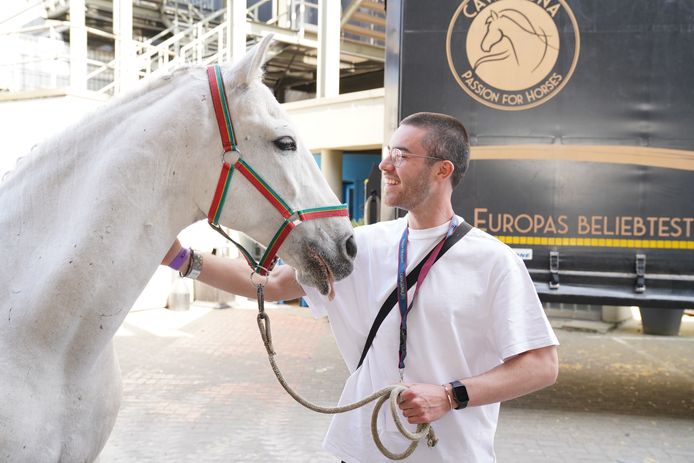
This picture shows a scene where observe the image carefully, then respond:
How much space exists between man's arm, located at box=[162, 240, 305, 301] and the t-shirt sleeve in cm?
75

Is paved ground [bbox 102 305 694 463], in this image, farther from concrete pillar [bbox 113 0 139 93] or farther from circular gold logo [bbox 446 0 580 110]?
concrete pillar [bbox 113 0 139 93]

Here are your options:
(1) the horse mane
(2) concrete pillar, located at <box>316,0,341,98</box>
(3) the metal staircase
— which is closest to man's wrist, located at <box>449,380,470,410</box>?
(1) the horse mane

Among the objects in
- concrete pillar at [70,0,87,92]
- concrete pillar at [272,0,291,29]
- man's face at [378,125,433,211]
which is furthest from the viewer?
concrete pillar at [272,0,291,29]

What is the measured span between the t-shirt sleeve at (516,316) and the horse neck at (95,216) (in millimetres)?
952

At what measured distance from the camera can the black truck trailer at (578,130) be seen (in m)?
4.92

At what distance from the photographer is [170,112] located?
1654 mm

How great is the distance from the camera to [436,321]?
1886 mm

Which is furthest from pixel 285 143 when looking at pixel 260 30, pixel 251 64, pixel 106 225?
pixel 260 30

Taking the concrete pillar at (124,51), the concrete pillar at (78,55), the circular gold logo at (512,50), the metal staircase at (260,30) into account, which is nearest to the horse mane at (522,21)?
the circular gold logo at (512,50)

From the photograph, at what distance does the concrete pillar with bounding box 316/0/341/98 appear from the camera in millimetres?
12641

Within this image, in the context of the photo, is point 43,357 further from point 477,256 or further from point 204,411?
point 204,411

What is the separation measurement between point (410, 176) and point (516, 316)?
0.56m

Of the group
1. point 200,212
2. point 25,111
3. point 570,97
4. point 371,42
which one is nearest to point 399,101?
point 570,97

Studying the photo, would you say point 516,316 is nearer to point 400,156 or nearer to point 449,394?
point 449,394
